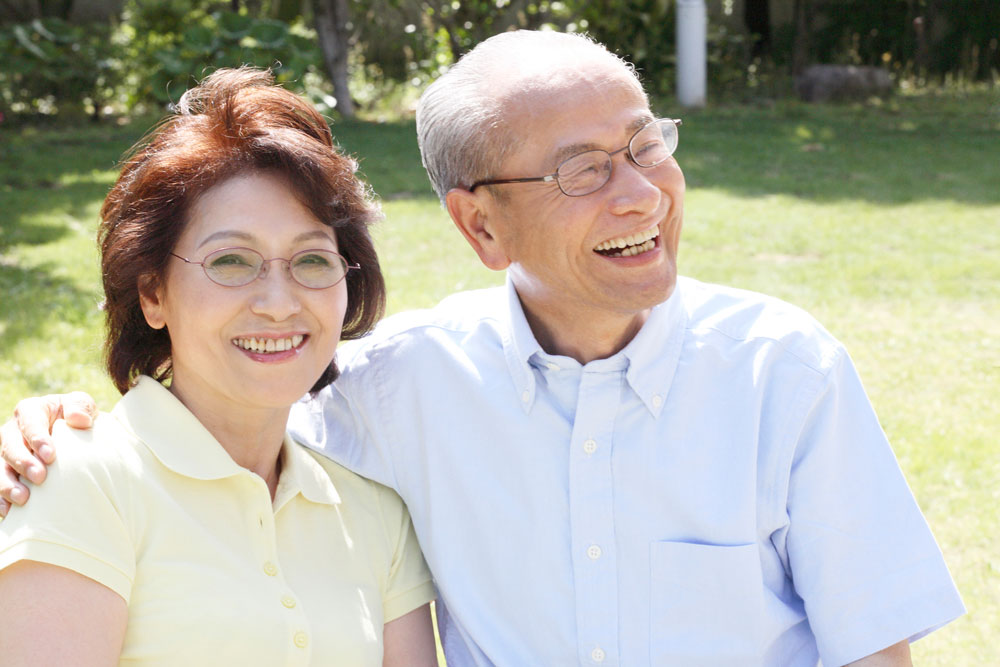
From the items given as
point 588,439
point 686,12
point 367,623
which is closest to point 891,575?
point 588,439

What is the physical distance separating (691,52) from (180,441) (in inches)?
486

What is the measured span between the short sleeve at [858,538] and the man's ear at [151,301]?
1.26m

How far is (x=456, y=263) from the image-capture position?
23.4ft

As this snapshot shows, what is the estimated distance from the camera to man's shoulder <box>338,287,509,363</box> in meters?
2.46

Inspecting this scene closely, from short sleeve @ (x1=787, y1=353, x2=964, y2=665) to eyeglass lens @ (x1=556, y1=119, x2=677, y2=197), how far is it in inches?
22.5

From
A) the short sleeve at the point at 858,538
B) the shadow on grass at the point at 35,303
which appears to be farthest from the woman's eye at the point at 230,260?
the shadow on grass at the point at 35,303

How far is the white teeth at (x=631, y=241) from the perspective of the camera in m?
2.27

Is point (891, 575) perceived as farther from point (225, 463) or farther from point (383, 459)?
point (225, 463)

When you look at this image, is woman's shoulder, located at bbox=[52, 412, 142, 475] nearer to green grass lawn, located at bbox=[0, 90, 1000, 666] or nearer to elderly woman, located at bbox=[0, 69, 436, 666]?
elderly woman, located at bbox=[0, 69, 436, 666]

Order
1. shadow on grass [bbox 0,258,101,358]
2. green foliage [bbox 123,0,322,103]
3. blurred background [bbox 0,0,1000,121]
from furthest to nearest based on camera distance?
blurred background [bbox 0,0,1000,121], green foliage [bbox 123,0,322,103], shadow on grass [bbox 0,258,101,358]

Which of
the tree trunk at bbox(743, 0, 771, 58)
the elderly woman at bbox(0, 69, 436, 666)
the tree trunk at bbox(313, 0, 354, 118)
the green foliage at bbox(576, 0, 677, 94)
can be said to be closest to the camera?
the elderly woman at bbox(0, 69, 436, 666)

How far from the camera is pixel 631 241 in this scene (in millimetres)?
2275

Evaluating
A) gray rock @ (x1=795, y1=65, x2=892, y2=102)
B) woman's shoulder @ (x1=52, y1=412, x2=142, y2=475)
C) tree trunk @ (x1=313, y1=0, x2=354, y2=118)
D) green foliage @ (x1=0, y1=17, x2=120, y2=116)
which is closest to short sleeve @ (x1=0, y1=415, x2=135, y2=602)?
woman's shoulder @ (x1=52, y1=412, x2=142, y2=475)

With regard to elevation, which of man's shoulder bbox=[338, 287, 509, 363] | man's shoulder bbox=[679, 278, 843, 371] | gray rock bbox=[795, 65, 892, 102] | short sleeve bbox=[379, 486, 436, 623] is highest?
man's shoulder bbox=[679, 278, 843, 371]
